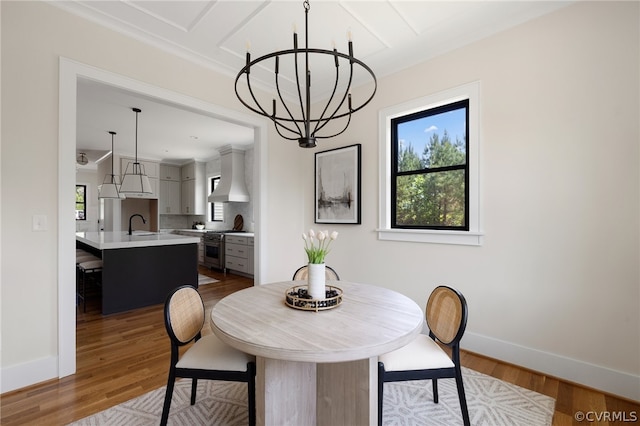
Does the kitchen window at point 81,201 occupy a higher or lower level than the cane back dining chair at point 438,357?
higher

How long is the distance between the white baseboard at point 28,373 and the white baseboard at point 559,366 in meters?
3.18

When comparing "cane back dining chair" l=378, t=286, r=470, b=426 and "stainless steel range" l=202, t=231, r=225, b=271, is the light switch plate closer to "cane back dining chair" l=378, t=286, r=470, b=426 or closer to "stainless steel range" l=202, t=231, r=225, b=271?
"cane back dining chair" l=378, t=286, r=470, b=426

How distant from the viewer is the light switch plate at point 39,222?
1.94 metres

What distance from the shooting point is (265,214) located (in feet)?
11.0

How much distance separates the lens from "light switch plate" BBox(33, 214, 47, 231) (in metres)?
1.94

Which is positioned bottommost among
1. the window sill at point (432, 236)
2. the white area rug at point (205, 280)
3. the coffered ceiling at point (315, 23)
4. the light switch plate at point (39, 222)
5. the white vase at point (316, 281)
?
the white area rug at point (205, 280)

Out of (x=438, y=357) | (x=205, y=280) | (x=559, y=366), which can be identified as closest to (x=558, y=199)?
(x=559, y=366)

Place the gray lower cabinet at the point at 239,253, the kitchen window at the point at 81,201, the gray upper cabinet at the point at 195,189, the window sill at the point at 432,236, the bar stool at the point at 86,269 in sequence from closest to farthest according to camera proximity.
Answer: the window sill at the point at 432,236 < the bar stool at the point at 86,269 < the gray lower cabinet at the point at 239,253 < the gray upper cabinet at the point at 195,189 < the kitchen window at the point at 81,201

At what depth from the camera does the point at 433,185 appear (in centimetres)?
273

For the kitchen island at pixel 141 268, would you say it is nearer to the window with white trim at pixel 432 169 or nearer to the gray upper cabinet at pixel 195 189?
the window with white trim at pixel 432 169

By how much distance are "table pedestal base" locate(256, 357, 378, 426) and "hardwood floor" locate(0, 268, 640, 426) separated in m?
1.20

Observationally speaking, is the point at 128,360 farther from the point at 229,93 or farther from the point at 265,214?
the point at 229,93

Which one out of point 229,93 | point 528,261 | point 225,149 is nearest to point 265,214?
point 229,93
